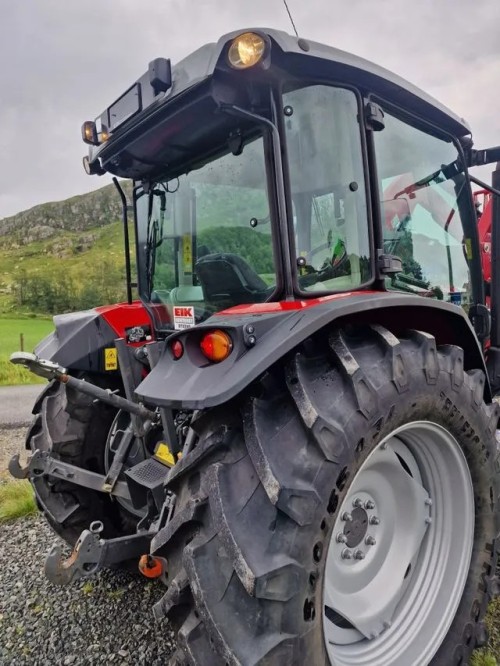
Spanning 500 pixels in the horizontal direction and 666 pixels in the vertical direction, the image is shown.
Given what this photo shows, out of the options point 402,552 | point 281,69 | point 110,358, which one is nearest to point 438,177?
point 281,69

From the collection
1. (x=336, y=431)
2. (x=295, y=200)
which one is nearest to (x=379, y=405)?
(x=336, y=431)

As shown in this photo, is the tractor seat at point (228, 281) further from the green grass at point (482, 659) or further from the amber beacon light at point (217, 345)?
the green grass at point (482, 659)

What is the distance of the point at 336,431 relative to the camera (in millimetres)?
1370

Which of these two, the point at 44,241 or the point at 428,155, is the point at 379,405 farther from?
the point at 44,241

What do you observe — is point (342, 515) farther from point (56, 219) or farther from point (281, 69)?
point (56, 219)

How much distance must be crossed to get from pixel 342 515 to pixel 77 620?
1.45 meters

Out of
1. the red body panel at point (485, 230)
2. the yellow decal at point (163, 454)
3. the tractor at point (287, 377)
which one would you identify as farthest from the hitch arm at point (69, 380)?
the red body panel at point (485, 230)

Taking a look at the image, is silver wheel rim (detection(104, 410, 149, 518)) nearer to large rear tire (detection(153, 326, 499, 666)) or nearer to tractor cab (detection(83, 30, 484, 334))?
tractor cab (detection(83, 30, 484, 334))

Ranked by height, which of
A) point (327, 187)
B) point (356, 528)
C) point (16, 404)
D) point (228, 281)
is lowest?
point (16, 404)

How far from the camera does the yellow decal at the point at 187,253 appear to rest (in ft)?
7.91

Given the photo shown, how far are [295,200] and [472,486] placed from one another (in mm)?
1326

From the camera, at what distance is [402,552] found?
1952mm

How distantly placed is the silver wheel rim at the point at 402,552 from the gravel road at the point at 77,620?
825mm

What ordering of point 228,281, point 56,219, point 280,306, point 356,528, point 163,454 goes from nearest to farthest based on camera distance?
point 280,306 → point 356,528 → point 228,281 → point 163,454 → point 56,219
